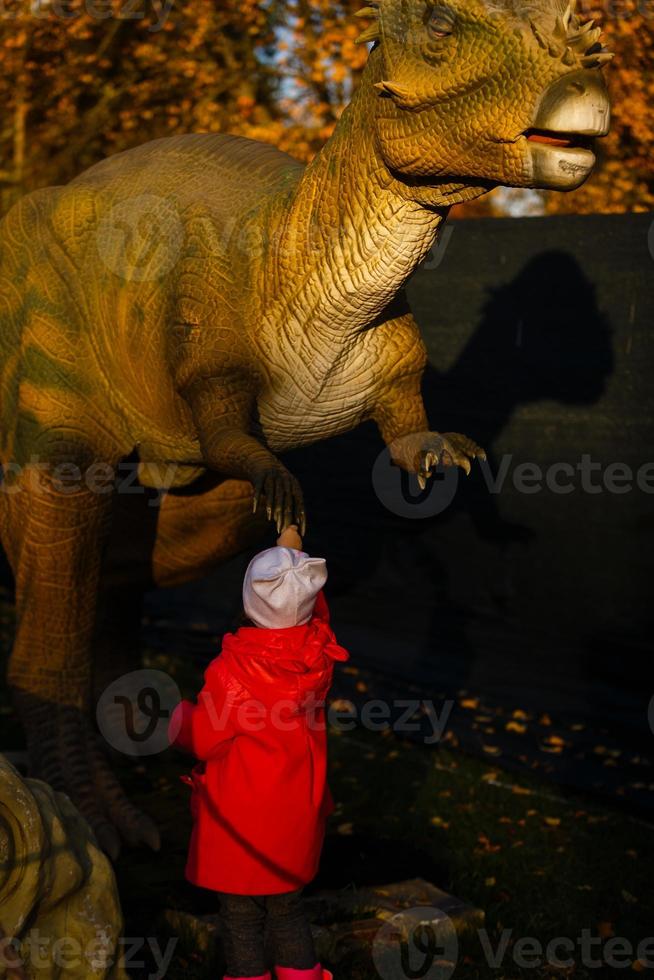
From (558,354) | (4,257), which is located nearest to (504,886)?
(4,257)

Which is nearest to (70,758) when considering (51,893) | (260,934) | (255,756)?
(260,934)

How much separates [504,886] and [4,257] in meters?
2.45

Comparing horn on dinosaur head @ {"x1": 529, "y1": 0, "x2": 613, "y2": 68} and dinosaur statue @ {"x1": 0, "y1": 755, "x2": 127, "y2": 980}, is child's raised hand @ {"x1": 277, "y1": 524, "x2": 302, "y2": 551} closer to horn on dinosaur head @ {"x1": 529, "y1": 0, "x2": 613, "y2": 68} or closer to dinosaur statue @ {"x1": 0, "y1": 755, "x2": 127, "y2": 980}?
dinosaur statue @ {"x1": 0, "y1": 755, "x2": 127, "y2": 980}

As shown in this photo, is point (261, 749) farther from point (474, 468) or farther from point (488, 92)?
point (474, 468)

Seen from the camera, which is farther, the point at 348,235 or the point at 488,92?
the point at 348,235

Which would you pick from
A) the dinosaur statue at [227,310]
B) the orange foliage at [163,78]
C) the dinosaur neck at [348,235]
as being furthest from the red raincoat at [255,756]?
the orange foliage at [163,78]

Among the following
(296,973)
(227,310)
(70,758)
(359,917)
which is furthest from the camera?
(70,758)

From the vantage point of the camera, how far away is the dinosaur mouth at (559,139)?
267 centimetres

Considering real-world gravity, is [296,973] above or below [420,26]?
below

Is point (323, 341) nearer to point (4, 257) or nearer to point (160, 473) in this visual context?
point (160, 473)

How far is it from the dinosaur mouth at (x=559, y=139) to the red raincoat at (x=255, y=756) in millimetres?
1160

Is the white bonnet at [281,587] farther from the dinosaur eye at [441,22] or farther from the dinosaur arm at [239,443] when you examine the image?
the dinosaur eye at [441,22]

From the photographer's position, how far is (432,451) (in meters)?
3.49

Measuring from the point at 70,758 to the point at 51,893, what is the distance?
64.4 inches
